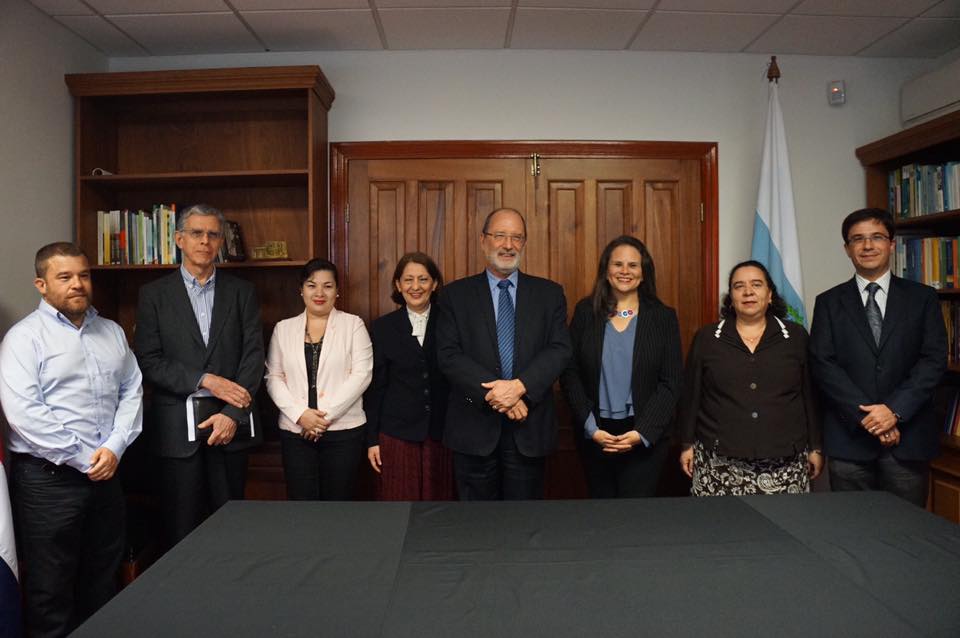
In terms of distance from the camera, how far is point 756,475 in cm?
233

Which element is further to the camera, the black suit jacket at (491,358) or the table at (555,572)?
the black suit jacket at (491,358)

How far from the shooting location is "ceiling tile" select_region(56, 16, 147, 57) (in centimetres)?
304

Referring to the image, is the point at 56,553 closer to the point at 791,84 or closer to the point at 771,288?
the point at 771,288

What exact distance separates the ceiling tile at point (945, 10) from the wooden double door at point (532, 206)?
3.72ft

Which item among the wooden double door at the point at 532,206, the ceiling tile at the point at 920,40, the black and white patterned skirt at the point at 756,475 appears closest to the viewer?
the black and white patterned skirt at the point at 756,475

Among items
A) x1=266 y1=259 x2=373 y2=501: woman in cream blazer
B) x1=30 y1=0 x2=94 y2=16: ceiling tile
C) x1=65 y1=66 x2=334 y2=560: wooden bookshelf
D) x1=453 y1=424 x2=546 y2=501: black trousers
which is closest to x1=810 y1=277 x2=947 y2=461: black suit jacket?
x1=453 y1=424 x2=546 y2=501: black trousers

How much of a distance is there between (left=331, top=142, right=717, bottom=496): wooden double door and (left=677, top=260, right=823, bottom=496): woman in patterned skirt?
1.09 metres

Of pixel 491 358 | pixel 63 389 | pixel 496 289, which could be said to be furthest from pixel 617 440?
pixel 63 389

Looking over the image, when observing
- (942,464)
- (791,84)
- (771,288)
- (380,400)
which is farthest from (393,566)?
(791,84)

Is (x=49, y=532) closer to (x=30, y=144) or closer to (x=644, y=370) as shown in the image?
(x=30, y=144)

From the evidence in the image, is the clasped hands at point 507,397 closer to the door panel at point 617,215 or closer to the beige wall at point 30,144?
the door panel at point 617,215

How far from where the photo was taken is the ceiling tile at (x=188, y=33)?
3.03 metres

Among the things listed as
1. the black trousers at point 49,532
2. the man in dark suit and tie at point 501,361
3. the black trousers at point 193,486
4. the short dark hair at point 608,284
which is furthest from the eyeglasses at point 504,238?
the black trousers at point 49,532

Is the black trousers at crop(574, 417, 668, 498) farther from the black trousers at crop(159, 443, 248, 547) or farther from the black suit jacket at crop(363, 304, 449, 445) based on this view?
the black trousers at crop(159, 443, 248, 547)
